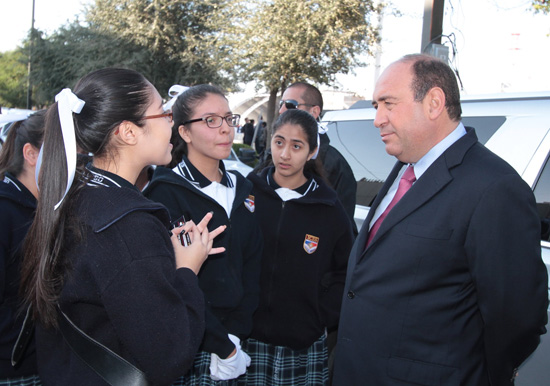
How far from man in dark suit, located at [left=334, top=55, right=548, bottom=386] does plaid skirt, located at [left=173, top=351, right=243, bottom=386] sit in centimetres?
64

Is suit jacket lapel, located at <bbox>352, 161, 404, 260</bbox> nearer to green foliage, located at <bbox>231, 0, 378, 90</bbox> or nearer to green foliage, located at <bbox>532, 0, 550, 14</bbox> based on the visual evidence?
green foliage, located at <bbox>532, 0, 550, 14</bbox>

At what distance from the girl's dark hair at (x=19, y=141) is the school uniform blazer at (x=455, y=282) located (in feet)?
6.15

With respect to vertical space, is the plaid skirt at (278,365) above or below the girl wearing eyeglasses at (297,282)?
below

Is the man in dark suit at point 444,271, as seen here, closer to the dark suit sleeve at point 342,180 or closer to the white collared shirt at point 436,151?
the white collared shirt at point 436,151

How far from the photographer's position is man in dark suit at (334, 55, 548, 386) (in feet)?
6.08

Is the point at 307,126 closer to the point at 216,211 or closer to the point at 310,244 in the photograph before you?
the point at 310,244

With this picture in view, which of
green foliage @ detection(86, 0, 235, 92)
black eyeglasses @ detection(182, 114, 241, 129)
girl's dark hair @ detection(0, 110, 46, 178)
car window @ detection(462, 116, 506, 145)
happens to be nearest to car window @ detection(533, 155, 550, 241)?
car window @ detection(462, 116, 506, 145)

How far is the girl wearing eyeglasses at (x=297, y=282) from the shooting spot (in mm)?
2764

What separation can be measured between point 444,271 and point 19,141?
7.45 ft

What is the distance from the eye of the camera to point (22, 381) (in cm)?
226

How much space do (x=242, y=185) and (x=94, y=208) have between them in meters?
1.21

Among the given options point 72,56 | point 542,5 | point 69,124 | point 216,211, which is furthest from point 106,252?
point 72,56

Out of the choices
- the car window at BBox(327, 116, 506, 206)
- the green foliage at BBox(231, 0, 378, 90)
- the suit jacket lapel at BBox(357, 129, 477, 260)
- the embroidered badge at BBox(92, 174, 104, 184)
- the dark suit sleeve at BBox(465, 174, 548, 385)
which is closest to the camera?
the embroidered badge at BBox(92, 174, 104, 184)

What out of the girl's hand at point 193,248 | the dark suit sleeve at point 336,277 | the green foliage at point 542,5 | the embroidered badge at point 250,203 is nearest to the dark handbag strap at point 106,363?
the girl's hand at point 193,248
